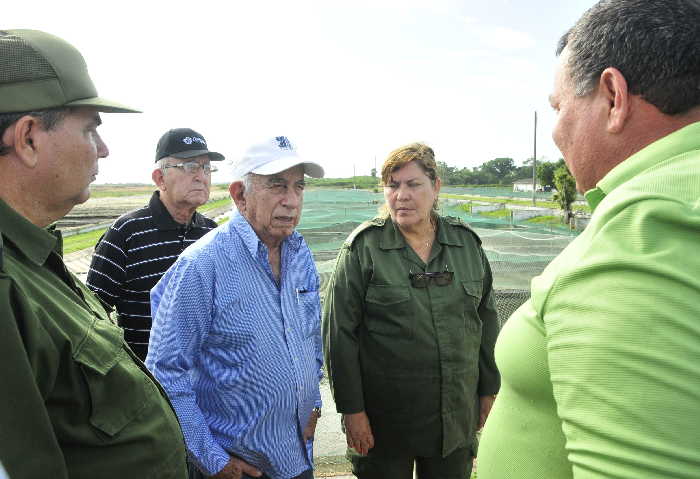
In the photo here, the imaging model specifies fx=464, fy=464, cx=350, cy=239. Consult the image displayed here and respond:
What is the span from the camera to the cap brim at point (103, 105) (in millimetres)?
1501

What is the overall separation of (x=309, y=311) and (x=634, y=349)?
1.99 m

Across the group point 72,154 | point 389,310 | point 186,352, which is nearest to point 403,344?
point 389,310

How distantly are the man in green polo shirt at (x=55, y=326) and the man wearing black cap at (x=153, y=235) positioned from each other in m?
1.71

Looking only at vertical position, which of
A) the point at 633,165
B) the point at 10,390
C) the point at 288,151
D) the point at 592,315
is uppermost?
the point at 288,151

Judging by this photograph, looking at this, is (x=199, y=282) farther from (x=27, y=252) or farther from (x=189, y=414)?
(x=27, y=252)

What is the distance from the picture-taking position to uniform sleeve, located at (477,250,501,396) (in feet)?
10.2

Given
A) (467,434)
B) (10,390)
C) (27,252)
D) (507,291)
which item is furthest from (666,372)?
(507,291)

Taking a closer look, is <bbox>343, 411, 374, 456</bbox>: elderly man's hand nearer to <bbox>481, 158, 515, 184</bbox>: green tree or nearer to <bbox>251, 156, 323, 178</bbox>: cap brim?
<bbox>251, 156, 323, 178</bbox>: cap brim

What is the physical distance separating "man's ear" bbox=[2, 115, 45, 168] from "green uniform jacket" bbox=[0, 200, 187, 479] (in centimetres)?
16

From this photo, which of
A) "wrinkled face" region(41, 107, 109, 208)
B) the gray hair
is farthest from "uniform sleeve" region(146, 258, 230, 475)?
the gray hair

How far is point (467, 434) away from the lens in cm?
286

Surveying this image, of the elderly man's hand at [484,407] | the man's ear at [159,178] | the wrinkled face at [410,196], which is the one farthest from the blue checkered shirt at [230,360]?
the man's ear at [159,178]

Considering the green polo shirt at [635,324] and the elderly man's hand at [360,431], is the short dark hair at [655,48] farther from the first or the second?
the elderly man's hand at [360,431]

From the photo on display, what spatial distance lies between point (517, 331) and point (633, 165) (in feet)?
1.44
